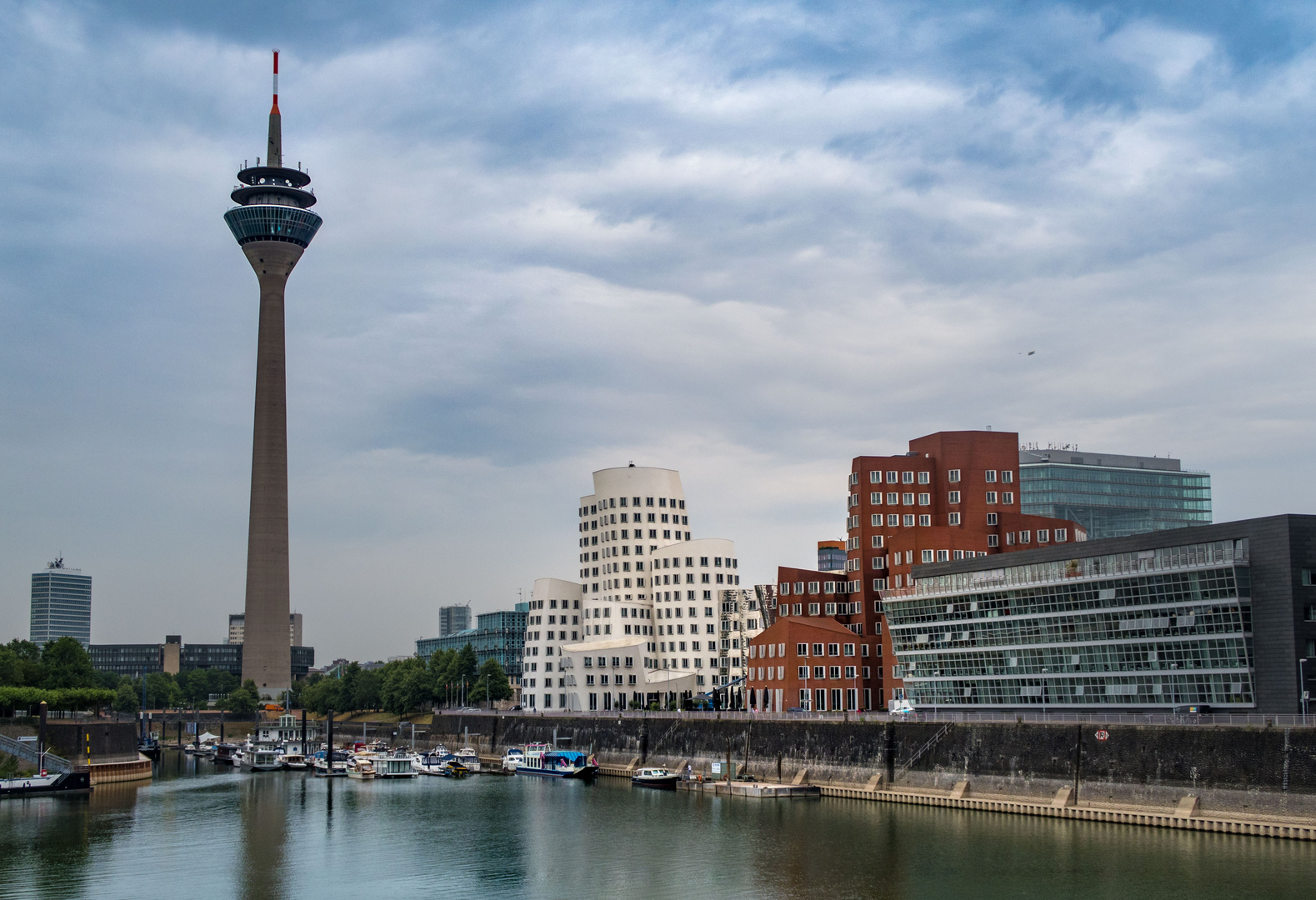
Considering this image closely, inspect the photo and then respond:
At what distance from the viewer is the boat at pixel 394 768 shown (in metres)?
159

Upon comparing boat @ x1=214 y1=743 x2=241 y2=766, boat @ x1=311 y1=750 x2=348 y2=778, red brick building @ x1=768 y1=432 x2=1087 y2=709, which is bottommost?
boat @ x1=214 y1=743 x2=241 y2=766

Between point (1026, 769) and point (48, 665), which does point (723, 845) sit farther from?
point (48, 665)

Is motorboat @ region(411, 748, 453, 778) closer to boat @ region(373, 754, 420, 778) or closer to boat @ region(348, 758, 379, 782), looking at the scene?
boat @ region(373, 754, 420, 778)

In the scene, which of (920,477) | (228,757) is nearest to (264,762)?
(228,757)

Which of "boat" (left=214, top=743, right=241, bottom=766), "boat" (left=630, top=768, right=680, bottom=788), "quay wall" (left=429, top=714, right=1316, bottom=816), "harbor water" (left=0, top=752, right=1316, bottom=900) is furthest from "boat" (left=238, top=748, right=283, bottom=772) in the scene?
"boat" (left=630, top=768, right=680, bottom=788)

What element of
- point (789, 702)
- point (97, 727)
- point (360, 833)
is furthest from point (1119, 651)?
point (97, 727)

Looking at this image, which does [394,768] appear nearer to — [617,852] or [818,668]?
[818,668]

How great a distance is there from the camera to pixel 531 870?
268 feet

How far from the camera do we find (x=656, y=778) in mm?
132125

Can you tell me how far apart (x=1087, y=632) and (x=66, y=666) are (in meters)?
140

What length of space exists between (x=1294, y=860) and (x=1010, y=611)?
47319 millimetres

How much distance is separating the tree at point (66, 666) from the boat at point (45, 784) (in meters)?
43.2

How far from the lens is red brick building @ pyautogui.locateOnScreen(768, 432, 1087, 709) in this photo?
156 metres

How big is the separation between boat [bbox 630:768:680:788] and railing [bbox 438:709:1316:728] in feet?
29.2
